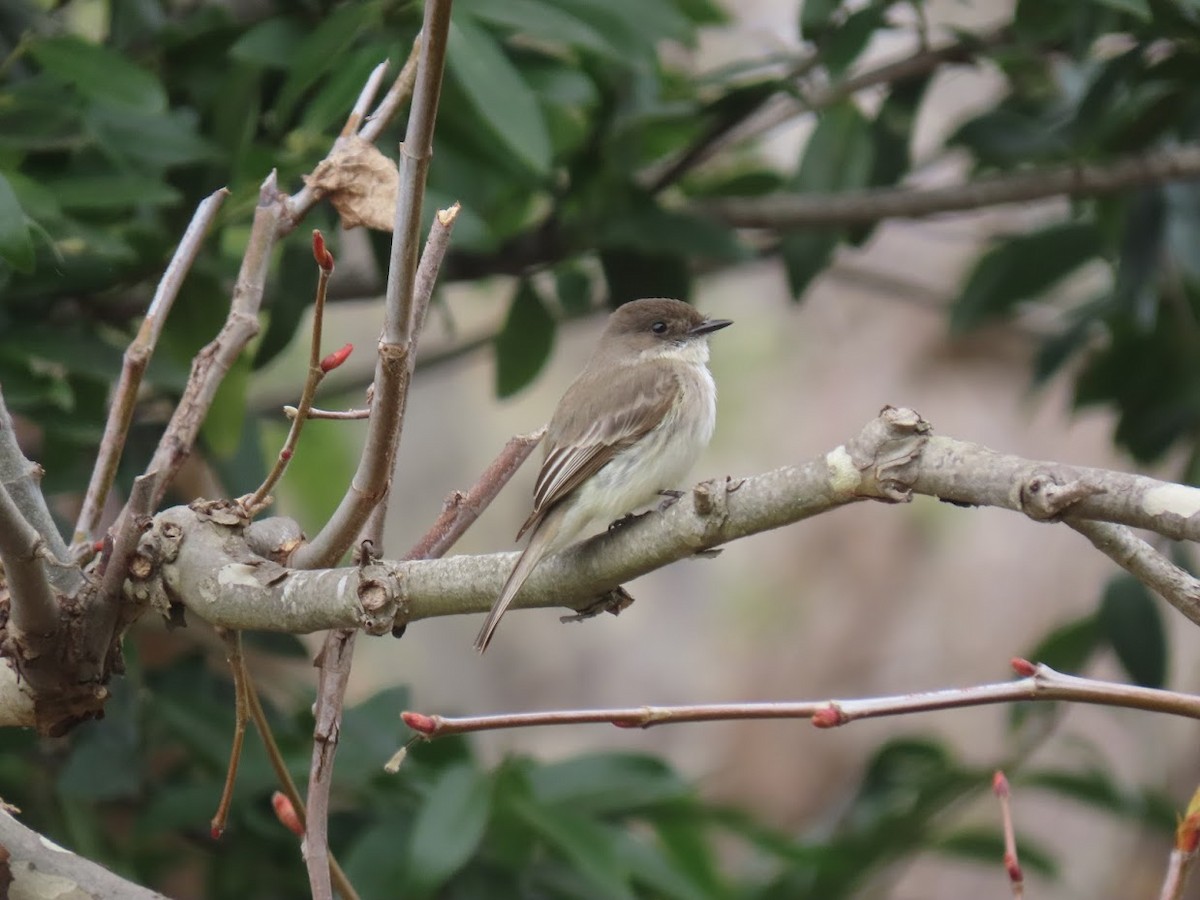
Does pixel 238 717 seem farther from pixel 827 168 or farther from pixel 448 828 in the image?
pixel 827 168

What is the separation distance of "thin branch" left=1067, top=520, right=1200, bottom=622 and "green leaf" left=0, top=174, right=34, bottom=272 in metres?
1.86

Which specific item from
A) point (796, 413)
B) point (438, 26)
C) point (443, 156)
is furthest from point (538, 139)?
point (796, 413)

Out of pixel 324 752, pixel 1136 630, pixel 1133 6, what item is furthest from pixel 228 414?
pixel 1136 630

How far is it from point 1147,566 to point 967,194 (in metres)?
2.44

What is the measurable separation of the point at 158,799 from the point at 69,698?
1.32 meters

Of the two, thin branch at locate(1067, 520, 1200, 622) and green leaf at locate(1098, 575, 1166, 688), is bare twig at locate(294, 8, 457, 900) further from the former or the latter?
green leaf at locate(1098, 575, 1166, 688)

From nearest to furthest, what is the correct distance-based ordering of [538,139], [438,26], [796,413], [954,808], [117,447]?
1. [438,26]
2. [117,447]
3. [538,139]
4. [954,808]
5. [796,413]

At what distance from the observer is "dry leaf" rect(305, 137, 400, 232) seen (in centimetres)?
264

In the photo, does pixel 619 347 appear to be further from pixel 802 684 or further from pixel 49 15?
pixel 802 684

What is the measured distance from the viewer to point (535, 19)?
10.8 ft

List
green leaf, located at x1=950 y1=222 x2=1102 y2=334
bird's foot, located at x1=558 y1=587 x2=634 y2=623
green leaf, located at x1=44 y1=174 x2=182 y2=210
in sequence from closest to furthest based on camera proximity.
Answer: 1. bird's foot, located at x1=558 y1=587 x2=634 y2=623
2. green leaf, located at x1=44 y1=174 x2=182 y2=210
3. green leaf, located at x1=950 y1=222 x2=1102 y2=334

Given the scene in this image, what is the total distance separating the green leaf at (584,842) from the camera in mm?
3535

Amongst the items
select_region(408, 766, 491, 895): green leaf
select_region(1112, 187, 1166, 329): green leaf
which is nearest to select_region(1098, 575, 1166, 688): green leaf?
select_region(1112, 187, 1166, 329): green leaf

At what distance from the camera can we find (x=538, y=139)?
10.6 ft
